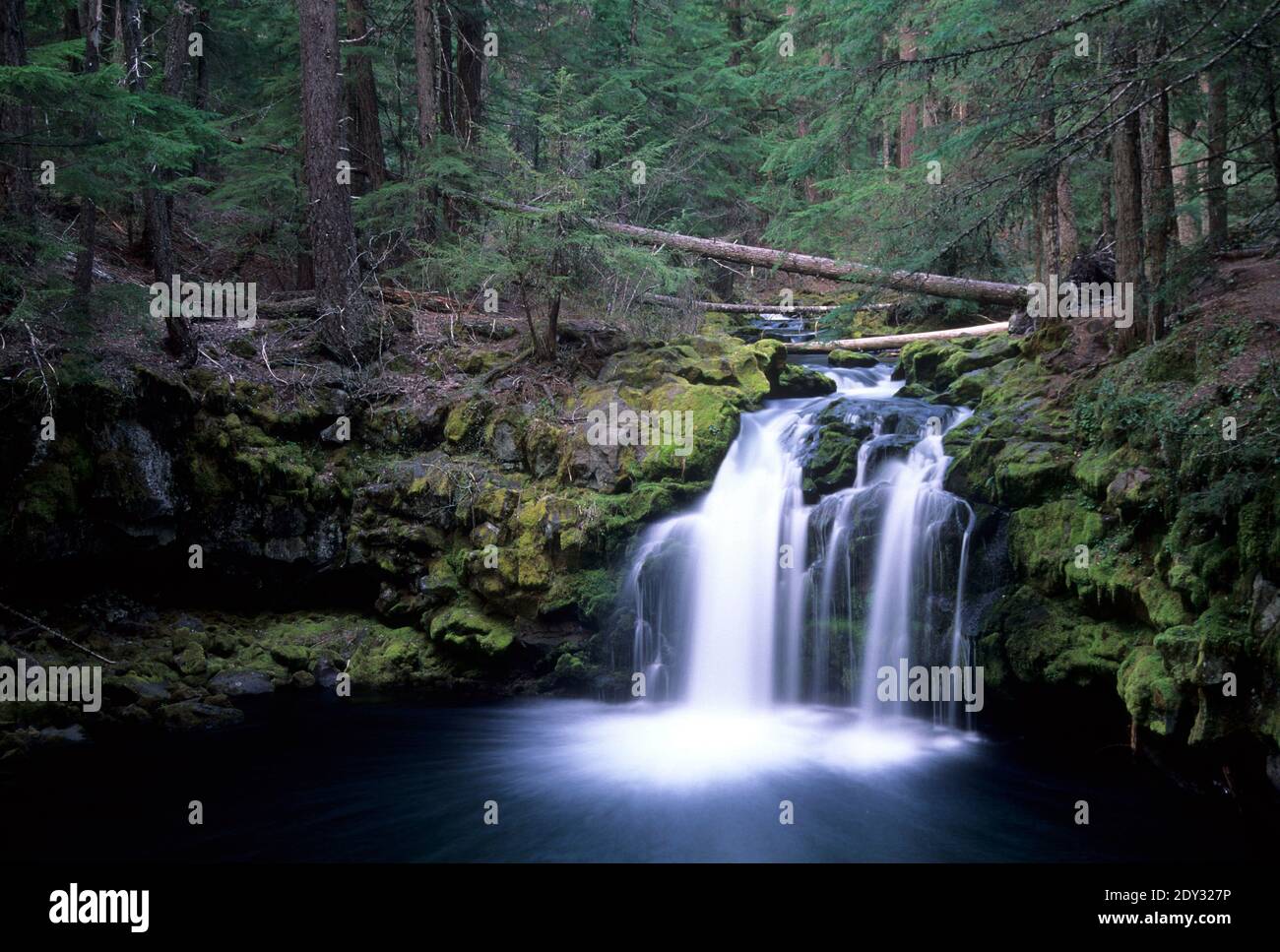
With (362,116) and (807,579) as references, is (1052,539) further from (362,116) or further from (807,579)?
(362,116)

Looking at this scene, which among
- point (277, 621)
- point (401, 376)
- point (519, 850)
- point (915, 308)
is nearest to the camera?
point (519, 850)

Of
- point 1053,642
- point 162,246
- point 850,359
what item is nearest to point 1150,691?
point 1053,642

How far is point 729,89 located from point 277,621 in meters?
14.6

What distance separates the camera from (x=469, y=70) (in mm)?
15531

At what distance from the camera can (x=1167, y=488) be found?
7383 millimetres

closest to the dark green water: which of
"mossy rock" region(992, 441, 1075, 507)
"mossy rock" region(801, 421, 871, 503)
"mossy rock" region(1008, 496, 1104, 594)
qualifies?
"mossy rock" region(1008, 496, 1104, 594)

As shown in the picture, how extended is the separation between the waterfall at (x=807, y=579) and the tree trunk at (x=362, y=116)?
8.23 m

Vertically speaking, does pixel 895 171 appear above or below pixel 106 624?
above

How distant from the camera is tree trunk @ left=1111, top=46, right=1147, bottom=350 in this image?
352 inches

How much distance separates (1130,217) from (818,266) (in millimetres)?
5441

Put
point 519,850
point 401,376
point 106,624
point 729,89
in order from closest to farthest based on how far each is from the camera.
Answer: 1. point 519,850
2. point 106,624
3. point 401,376
4. point 729,89

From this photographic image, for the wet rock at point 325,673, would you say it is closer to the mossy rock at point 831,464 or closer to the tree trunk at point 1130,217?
the mossy rock at point 831,464

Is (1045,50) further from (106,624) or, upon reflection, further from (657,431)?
(106,624)

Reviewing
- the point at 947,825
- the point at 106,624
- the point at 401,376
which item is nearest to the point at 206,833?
the point at 106,624
